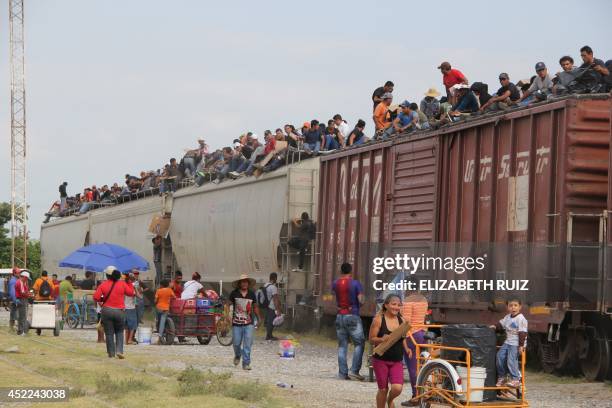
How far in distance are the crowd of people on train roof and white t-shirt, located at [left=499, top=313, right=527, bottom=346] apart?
4.60 meters

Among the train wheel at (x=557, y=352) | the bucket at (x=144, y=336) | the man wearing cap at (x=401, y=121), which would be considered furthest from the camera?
the bucket at (x=144, y=336)

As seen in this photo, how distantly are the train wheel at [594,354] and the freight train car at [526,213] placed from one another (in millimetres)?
18

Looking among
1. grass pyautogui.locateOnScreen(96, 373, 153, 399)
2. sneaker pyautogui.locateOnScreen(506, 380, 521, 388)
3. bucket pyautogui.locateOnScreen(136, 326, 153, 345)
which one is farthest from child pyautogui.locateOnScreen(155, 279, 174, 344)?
sneaker pyautogui.locateOnScreen(506, 380, 521, 388)

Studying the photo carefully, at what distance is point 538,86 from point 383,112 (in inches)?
259

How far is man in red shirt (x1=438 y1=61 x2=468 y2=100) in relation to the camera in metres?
21.9

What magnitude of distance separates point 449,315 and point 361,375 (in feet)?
8.11

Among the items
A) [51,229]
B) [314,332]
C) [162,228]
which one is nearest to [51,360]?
[314,332]

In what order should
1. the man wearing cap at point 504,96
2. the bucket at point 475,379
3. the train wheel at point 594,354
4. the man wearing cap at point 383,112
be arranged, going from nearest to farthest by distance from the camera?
the bucket at point 475,379
the train wheel at point 594,354
the man wearing cap at point 504,96
the man wearing cap at point 383,112

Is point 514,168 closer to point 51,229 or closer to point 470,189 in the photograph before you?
point 470,189

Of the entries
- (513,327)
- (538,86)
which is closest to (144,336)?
(538,86)

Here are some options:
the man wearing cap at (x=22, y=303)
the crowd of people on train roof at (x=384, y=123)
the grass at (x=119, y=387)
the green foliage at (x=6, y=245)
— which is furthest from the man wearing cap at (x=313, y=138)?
the green foliage at (x=6, y=245)

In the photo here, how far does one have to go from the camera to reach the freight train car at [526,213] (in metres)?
17.0

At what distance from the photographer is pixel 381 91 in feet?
84.7

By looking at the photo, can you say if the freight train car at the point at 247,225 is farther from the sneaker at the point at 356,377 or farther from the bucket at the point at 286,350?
the sneaker at the point at 356,377
